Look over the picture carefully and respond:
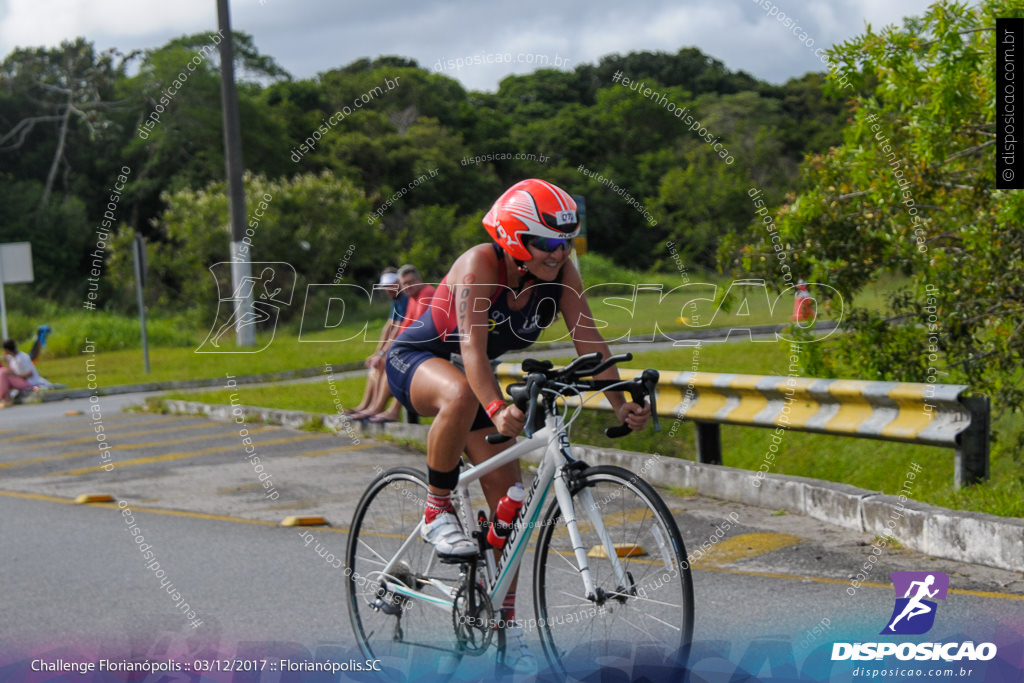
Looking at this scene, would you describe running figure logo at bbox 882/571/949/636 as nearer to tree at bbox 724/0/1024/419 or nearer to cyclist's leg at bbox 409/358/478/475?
cyclist's leg at bbox 409/358/478/475

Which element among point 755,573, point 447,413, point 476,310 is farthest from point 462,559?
point 755,573

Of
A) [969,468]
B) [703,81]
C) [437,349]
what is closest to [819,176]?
[969,468]

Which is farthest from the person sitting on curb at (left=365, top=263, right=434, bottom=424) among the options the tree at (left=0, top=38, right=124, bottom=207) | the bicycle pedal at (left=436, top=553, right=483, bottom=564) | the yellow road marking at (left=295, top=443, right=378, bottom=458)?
the tree at (left=0, top=38, right=124, bottom=207)

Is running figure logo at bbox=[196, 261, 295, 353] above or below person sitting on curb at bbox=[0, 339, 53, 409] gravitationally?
above

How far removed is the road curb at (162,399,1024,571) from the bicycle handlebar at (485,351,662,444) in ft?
9.33

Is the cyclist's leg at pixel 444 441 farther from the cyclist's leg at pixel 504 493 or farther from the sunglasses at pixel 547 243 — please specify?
the sunglasses at pixel 547 243

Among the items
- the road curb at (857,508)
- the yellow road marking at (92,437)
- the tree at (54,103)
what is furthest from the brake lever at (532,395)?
the tree at (54,103)

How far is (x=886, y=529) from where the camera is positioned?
651 cm

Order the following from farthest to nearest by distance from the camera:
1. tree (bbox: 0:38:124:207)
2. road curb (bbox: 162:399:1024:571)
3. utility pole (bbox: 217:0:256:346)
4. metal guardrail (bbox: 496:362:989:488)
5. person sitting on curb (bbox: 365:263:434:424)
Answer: tree (bbox: 0:38:124:207) < utility pole (bbox: 217:0:256:346) < person sitting on curb (bbox: 365:263:434:424) < metal guardrail (bbox: 496:362:989:488) < road curb (bbox: 162:399:1024:571)

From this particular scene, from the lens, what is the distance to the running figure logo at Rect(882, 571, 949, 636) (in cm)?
491

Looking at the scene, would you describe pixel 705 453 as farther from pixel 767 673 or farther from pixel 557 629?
pixel 557 629

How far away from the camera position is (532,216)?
4012 mm

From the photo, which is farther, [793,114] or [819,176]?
[793,114]

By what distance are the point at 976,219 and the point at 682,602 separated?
18.5 feet
